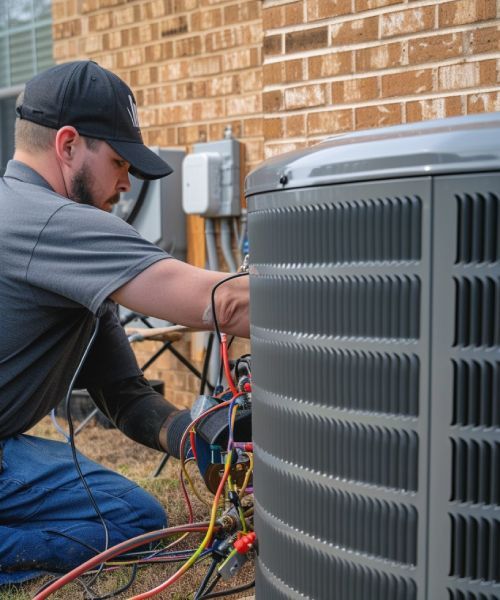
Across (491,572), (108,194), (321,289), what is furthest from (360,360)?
(108,194)

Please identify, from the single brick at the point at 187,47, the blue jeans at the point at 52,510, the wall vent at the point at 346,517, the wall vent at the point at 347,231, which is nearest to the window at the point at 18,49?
the single brick at the point at 187,47

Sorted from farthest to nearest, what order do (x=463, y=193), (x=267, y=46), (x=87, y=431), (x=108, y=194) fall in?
(x=87, y=431)
(x=267, y=46)
(x=108, y=194)
(x=463, y=193)

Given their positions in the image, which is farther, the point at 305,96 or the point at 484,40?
the point at 305,96

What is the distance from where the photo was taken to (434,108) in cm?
309

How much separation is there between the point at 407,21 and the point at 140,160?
130 centimetres

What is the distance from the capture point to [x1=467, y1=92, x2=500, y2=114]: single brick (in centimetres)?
295

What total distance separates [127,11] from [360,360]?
481 cm

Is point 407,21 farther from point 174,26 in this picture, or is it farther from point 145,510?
point 174,26

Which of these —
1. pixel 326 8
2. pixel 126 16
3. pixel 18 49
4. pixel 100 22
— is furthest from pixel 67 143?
pixel 18 49

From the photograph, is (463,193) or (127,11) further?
(127,11)

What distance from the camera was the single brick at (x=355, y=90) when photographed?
327 centimetres

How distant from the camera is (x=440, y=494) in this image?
1.25 metres

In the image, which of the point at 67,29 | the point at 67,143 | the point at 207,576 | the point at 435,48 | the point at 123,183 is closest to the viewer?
the point at 207,576

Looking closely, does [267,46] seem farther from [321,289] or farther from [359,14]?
[321,289]
